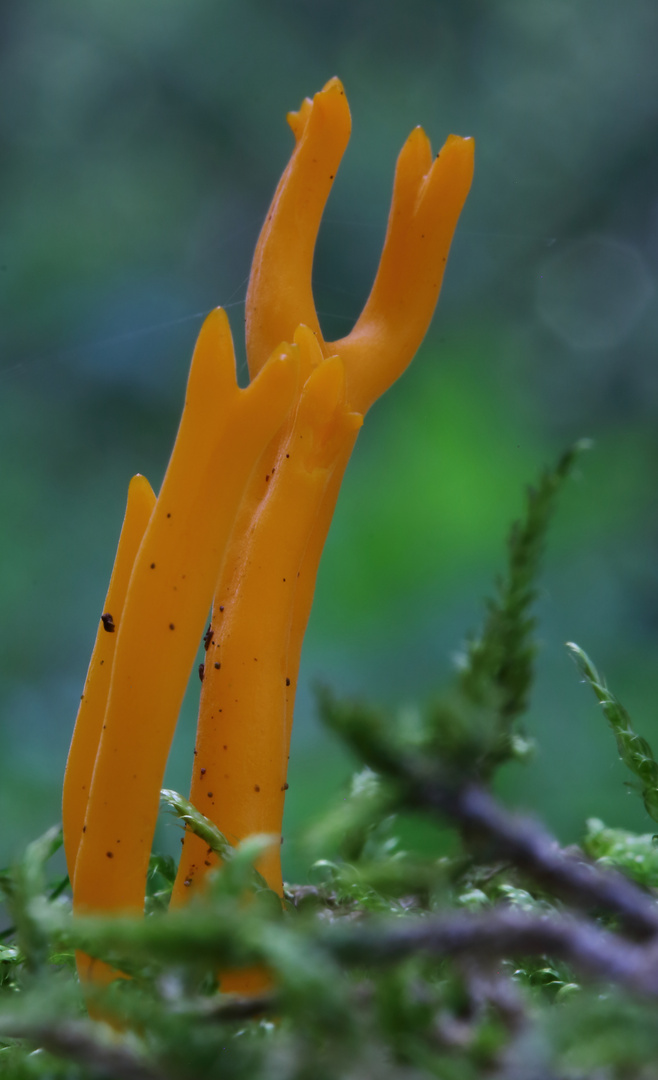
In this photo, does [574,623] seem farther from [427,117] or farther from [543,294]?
[427,117]

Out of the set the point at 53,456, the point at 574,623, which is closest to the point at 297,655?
the point at 574,623

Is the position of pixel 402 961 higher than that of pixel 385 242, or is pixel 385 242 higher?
pixel 385 242

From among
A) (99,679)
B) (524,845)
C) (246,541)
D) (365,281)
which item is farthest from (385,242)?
(365,281)

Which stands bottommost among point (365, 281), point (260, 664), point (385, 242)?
point (260, 664)

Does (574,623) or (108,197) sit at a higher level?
(108,197)

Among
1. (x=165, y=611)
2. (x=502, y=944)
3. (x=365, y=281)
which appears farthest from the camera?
(x=365, y=281)

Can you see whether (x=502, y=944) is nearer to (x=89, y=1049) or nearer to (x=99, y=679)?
(x=89, y=1049)
